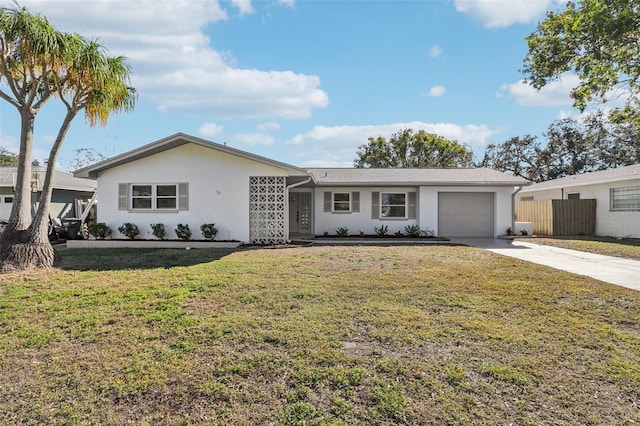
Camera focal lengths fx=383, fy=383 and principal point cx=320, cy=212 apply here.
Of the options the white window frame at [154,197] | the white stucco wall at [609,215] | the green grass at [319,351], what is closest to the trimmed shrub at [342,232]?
the white window frame at [154,197]

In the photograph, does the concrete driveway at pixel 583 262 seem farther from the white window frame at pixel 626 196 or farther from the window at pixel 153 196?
the window at pixel 153 196

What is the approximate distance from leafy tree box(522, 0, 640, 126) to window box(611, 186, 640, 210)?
19.1 feet

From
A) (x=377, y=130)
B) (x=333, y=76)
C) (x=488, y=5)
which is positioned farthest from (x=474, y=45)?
(x=377, y=130)

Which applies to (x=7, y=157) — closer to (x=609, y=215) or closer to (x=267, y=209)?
(x=267, y=209)

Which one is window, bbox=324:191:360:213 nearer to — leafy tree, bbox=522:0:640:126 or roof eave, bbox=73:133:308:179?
roof eave, bbox=73:133:308:179

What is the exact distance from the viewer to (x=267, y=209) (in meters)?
14.2

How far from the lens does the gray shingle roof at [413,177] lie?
1669 cm

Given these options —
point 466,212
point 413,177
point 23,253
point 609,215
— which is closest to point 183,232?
point 23,253

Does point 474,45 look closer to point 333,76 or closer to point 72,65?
point 333,76

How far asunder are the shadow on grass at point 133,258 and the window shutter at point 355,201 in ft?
23.3

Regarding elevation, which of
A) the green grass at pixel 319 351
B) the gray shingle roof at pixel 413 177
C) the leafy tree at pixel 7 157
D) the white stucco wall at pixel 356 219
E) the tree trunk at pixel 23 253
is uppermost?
the leafy tree at pixel 7 157

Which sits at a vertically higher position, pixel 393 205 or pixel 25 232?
pixel 393 205

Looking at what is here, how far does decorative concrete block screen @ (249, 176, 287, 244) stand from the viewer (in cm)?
1406

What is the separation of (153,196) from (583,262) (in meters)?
13.8
